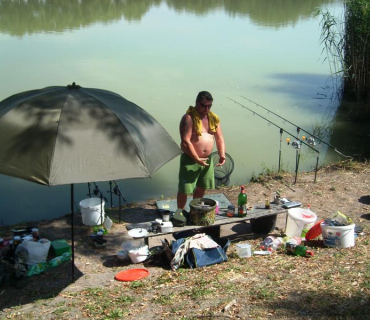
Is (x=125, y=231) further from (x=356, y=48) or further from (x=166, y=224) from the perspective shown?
(x=356, y=48)

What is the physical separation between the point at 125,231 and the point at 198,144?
1.20 m

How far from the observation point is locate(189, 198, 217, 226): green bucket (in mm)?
4776

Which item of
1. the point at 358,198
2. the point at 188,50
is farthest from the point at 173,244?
the point at 188,50

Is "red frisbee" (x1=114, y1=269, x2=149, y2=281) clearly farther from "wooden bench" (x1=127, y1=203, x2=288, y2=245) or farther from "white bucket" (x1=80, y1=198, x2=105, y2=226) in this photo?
"white bucket" (x1=80, y1=198, x2=105, y2=226)

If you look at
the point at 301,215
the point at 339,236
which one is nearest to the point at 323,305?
the point at 339,236

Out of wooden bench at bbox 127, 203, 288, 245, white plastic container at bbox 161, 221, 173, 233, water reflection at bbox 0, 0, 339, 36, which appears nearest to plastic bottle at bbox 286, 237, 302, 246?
wooden bench at bbox 127, 203, 288, 245

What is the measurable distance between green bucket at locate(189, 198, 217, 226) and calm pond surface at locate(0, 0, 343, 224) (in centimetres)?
214

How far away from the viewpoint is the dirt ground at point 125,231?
4066 mm

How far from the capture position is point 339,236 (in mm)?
4840

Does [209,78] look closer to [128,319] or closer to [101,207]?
[101,207]

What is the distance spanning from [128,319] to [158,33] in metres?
15.4

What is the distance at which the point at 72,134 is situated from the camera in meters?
3.64

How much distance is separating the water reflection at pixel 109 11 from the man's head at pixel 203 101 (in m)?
13.6

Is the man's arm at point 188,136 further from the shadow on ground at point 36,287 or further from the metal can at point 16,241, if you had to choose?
the metal can at point 16,241
